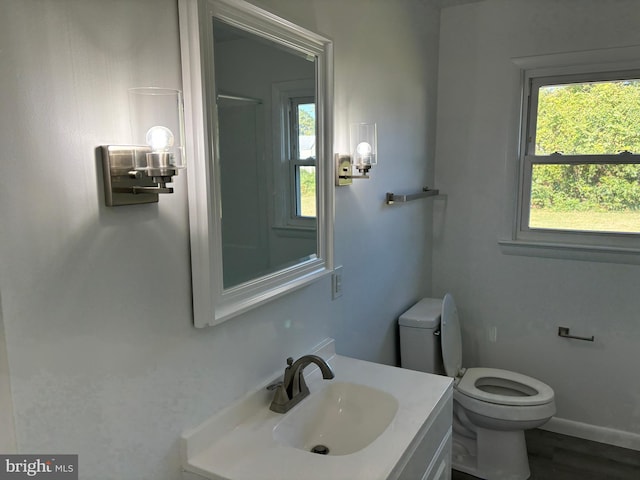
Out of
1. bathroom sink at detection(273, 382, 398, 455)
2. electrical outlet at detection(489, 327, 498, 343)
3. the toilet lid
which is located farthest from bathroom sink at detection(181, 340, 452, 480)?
electrical outlet at detection(489, 327, 498, 343)

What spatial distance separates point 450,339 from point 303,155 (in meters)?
1.39

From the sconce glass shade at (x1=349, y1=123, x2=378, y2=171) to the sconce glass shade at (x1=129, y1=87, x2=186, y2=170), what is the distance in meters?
0.98

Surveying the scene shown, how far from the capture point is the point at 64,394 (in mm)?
973

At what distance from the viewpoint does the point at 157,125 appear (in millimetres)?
1060

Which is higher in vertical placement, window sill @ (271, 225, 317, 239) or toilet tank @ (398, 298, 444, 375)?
window sill @ (271, 225, 317, 239)

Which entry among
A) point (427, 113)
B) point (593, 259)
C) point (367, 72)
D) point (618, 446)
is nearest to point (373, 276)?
point (367, 72)

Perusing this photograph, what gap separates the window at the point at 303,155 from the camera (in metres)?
1.66

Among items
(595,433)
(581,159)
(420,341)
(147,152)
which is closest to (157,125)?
(147,152)

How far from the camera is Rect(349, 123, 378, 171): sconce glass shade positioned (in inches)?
77.0

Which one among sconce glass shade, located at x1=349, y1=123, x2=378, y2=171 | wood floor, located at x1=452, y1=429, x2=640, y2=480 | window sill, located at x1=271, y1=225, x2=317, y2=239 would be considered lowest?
wood floor, located at x1=452, y1=429, x2=640, y2=480

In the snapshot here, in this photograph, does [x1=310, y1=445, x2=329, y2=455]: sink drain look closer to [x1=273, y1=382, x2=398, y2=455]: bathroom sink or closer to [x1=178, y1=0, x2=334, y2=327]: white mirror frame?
[x1=273, y1=382, x2=398, y2=455]: bathroom sink

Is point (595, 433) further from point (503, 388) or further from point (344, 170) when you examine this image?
point (344, 170)

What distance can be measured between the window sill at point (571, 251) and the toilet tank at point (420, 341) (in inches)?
25.4

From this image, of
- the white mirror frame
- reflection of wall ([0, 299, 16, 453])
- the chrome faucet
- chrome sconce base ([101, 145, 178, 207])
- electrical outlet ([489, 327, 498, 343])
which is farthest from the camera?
→ electrical outlet ([489, 327, 498, 343])
